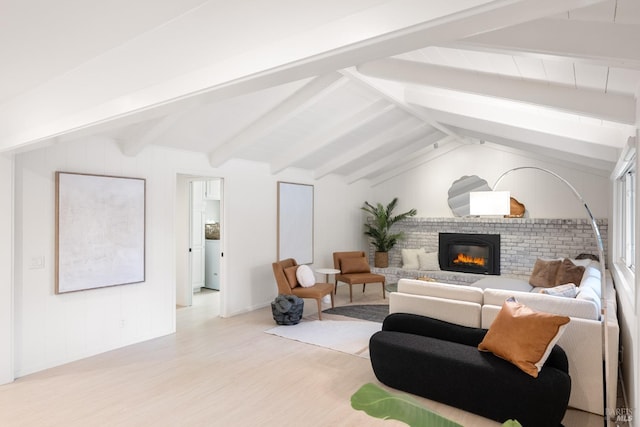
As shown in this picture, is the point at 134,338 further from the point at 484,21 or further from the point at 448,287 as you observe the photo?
the point at 484,21

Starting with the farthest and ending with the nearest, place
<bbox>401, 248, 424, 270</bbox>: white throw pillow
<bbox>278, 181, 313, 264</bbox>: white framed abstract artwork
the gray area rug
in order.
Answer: <bbox>401, 248, 424, 270</bbox>: white throw pillow → <bbox>278, 181, 313, 264</bbox>: white framed abstract artwork → the gray area rug

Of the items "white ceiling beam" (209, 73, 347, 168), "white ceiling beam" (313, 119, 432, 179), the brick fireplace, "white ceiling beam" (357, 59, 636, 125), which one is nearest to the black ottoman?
"white ceiling beam" (357, 59, 636, 125)

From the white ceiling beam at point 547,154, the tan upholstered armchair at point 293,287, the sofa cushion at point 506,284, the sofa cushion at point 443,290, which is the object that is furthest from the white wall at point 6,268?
the white ceiling beam at point 547,154

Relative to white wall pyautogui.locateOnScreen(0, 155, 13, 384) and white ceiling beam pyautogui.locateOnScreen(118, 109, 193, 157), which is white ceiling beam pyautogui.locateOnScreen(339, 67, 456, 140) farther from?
white wall pyautogui.locateOnScreen(0, 155, 13, 384)

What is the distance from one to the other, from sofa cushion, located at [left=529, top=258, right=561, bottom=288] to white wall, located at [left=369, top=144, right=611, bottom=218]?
4.53ft

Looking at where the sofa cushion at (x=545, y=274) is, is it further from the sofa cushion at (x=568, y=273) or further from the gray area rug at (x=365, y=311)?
the gray area rug at (x=365, y=311)

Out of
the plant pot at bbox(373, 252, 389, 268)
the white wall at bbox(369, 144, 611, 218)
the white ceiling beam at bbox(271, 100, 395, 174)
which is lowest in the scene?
the plant pot at bbox(373, 252, 389, 268)

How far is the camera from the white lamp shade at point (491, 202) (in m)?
2.88

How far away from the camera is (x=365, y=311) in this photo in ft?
19.3

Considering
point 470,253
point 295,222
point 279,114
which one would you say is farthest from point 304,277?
point 470,253

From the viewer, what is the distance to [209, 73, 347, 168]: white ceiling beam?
4109mm

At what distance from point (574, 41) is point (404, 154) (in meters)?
6.18

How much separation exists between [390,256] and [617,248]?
4.22m

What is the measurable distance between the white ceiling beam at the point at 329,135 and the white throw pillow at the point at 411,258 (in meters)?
3.30
